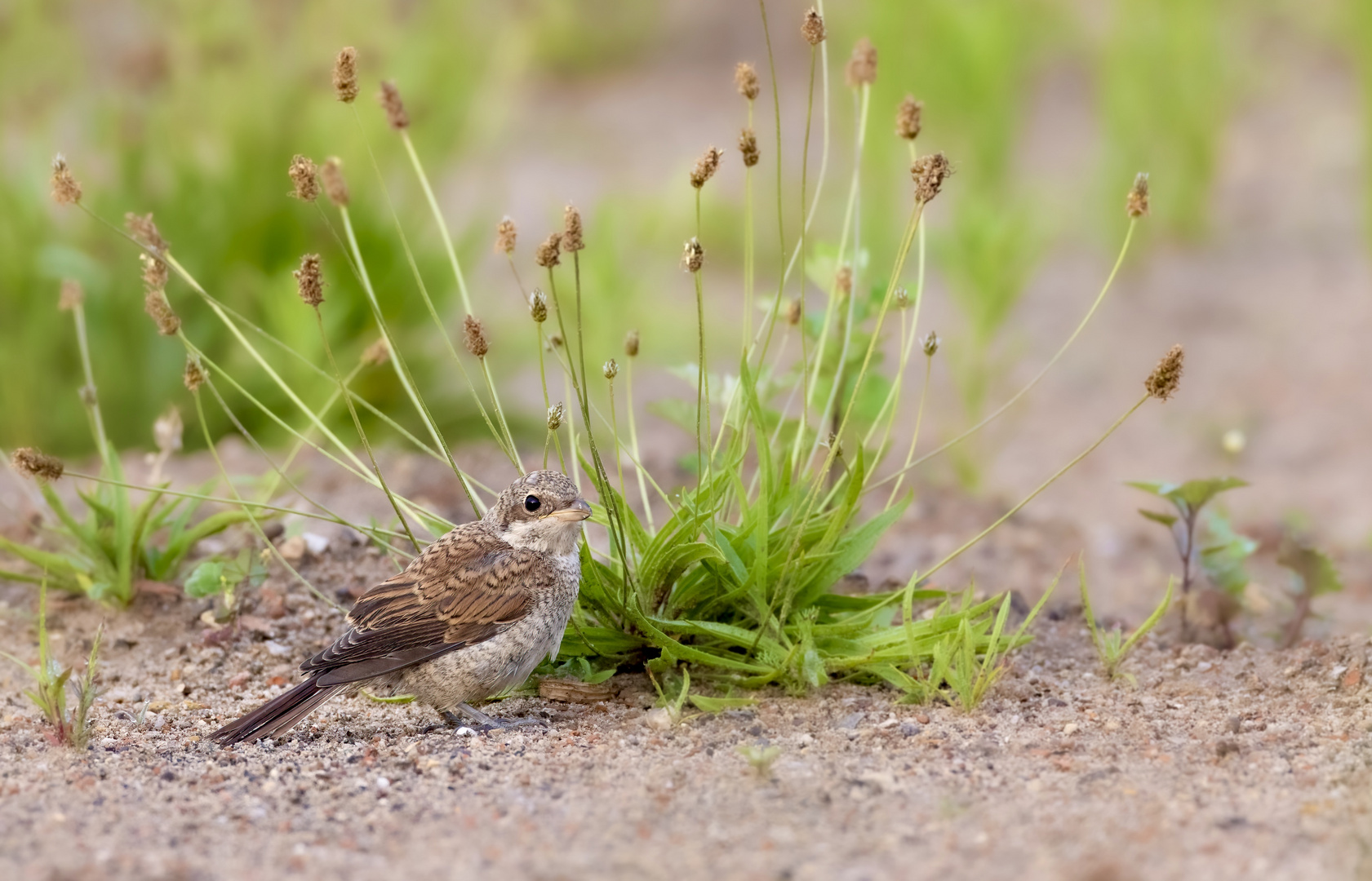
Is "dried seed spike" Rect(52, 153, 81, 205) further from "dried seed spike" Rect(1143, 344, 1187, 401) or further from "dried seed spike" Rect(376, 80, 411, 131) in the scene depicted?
"dried seed spike" Rect(1143, 344, 1187, 401)

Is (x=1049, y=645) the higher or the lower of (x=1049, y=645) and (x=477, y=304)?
the lower

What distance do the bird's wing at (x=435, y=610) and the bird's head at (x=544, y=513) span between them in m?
0.04

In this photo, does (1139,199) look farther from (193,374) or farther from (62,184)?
(62,184)

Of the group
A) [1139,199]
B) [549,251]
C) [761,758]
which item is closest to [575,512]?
[549,251]

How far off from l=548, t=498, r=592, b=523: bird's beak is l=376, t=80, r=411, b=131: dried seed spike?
110 centimetres

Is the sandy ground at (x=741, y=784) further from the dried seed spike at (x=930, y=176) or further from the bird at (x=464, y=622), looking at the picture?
the dried seed spike at (x=930, y=176)

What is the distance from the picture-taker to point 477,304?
760 cm

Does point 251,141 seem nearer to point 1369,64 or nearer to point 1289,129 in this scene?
point 1369,64

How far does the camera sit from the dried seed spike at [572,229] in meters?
2.91

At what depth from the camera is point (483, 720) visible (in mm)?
3344

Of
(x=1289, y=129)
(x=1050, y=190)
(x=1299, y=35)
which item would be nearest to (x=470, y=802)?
(x=1050, y=190)

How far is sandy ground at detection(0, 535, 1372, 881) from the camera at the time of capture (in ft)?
8.18

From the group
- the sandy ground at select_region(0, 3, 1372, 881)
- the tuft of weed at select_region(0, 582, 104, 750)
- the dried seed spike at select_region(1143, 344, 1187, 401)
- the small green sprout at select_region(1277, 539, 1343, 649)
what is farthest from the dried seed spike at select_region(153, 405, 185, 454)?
the small green sprout at select_region(1277, 539, 1343, 649)

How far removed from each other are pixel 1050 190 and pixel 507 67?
4982 mm
